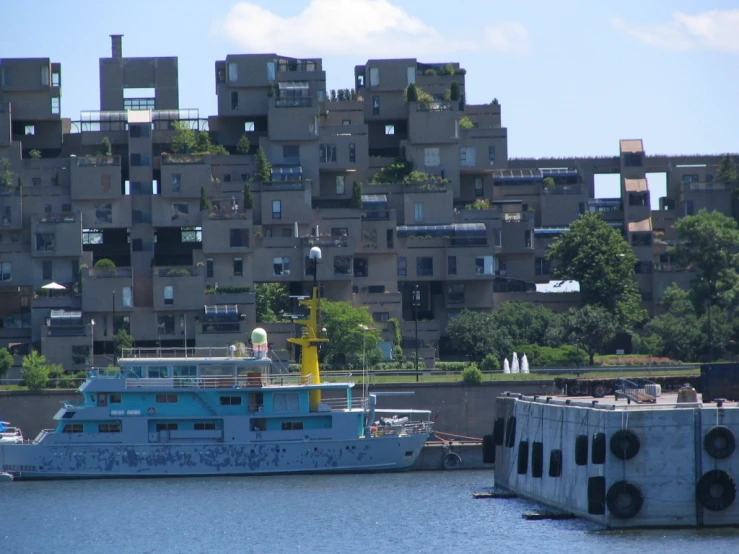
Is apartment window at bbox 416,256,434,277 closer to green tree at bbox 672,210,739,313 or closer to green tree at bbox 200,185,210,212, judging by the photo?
green tree at bbox 200,185,210,212

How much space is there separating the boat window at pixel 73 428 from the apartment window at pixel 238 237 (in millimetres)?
31635

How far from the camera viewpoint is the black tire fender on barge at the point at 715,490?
50.6m

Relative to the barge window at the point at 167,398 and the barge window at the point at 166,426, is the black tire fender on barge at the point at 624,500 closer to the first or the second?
the barge window at the point at 167,398

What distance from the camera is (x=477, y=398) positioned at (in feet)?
295

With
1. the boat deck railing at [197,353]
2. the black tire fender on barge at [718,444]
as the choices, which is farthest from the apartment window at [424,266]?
the black tire fender on barge at [718,444]

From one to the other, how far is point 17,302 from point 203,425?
126ft

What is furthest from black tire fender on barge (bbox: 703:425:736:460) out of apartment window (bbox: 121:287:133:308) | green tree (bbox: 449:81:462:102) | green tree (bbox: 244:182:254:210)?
green tree (bbox: 449:81:462:102)

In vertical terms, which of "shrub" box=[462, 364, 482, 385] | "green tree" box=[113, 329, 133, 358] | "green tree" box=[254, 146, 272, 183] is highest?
"green tree" box=[254, 146, 272, 183]

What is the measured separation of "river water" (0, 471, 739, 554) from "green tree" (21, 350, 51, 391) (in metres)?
14.9

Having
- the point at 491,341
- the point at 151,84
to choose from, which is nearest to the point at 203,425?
the point at 491,341

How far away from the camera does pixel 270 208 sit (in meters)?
112

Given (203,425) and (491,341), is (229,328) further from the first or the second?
(203,425)

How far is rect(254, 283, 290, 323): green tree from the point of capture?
107188 mm

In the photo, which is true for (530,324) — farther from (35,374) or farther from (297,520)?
(297,520)
